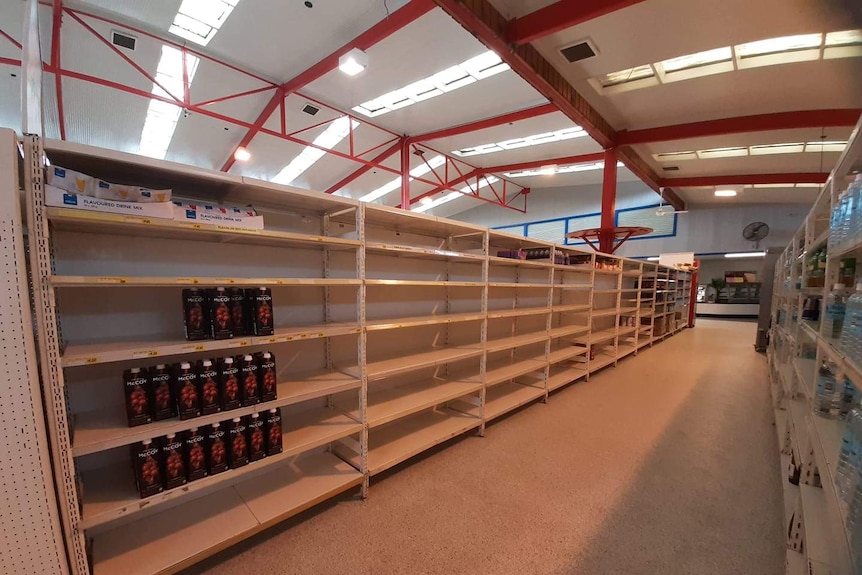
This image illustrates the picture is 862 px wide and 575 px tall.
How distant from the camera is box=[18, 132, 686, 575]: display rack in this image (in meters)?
1.30

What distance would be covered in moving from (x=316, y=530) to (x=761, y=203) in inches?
605

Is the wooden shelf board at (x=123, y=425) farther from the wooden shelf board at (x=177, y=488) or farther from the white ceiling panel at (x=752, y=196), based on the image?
the white ceiling panel at (x=752, y=196)

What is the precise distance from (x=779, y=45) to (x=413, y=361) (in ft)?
18.3

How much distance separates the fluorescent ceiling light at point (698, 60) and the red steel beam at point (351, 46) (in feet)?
10.4

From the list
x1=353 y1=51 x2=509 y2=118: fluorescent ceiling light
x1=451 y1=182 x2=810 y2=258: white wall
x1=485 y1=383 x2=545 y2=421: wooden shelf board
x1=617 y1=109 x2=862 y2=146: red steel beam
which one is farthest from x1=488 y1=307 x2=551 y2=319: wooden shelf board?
x1=451 y1=182 x2=810 y2=258: white wall

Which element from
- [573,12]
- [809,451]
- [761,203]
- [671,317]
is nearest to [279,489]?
[809,451]

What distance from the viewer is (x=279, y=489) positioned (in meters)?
1.95

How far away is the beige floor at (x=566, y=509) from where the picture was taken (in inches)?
64.7

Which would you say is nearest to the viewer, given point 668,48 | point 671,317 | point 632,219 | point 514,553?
point 514,553

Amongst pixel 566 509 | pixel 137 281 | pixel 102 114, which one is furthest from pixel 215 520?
pixel 102 114

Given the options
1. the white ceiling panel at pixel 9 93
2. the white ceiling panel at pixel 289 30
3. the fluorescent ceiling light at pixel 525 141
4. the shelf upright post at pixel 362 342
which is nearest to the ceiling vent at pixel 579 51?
the white ceiling panel at pixel 289 30

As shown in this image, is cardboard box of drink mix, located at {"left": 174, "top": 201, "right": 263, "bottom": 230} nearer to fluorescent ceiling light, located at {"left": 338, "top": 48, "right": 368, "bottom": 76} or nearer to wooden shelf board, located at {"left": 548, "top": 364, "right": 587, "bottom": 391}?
fluorescent ceiling light, located at {"left": 338, "top": 48, "right": 368, "bottom": 76}

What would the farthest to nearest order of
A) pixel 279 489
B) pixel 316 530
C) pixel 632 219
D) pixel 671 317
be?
pixel 632 219, pixel 671 317, pixel 279 489, pixel 316 530

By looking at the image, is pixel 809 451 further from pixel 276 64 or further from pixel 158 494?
pixel 276 64
